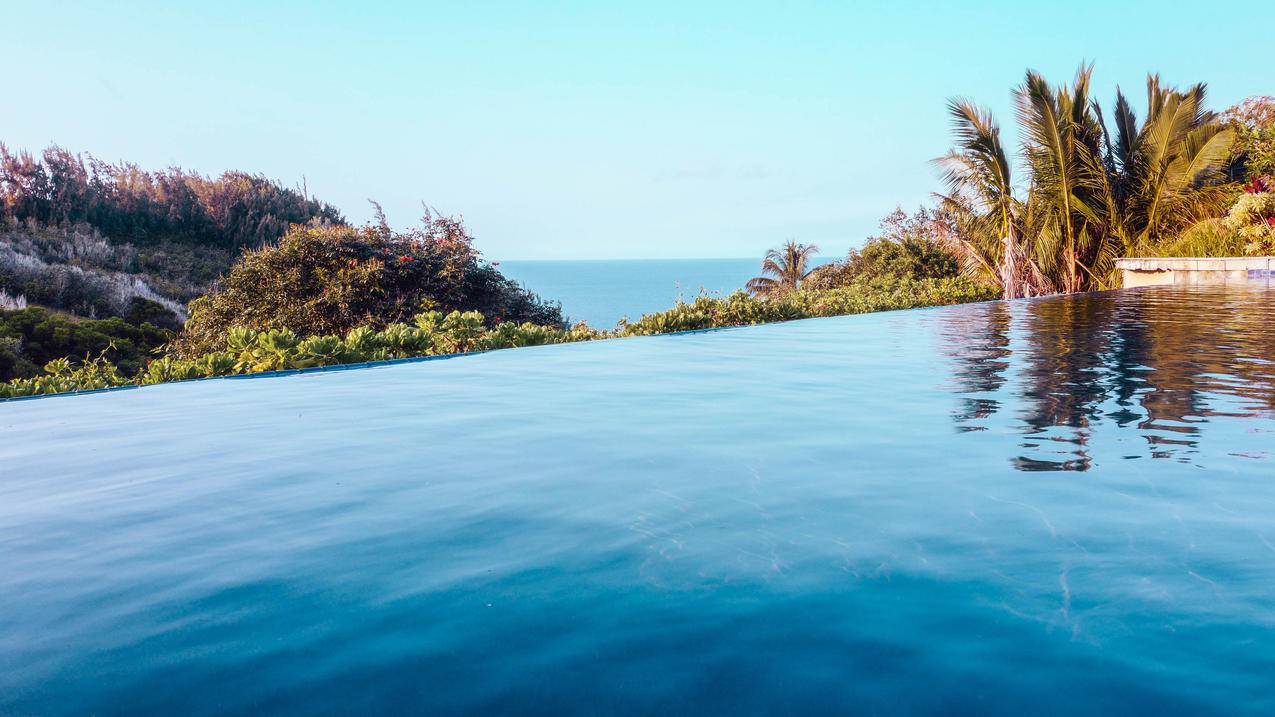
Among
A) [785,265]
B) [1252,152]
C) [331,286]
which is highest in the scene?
[1252,152]

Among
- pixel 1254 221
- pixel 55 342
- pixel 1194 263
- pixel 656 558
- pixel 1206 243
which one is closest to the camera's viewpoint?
pixel 656 558

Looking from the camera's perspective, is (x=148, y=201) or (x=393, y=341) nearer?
(x=393, y=341)

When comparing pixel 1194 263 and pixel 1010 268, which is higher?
pixel 1010 268

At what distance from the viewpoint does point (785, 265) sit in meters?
34.6

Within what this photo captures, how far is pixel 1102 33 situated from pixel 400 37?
2106cm

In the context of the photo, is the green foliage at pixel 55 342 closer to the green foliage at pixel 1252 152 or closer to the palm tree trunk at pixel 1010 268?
the palm tree trunk at pixel 1010 268

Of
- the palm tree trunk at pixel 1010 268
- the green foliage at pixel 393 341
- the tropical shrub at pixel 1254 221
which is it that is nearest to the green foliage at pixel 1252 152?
the tropical shrub at pixel 1254 221

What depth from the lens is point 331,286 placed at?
14.5 metres

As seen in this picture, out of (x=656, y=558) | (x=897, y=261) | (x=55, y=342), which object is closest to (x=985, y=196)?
(x=897, y=261)

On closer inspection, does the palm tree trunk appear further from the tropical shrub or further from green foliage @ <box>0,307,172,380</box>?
green foliage @ <box>0,307,172,380</box>

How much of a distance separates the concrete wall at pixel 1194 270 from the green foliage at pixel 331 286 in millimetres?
14756

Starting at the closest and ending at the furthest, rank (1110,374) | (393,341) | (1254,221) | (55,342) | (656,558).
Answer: (656,558) → (1110,374) → (393,341) → (55,342) → (1254,221)

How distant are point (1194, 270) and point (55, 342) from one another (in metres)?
23.4

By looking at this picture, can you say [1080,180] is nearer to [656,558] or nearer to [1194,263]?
[1194,263]
